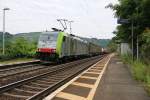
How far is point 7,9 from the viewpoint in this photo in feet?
177

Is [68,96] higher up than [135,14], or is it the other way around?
[135,14]

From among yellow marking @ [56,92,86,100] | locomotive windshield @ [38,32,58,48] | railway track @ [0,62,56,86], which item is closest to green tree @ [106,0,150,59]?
locomotive windshield @ [38,32,58,48]

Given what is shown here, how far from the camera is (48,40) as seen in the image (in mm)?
36312

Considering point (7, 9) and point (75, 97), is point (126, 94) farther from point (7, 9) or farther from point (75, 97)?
point (7, 9)

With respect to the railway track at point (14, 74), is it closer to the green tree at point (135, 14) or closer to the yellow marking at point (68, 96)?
the yellow marking at point (68, 96)

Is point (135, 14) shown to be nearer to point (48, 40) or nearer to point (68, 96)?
point (48, 40)

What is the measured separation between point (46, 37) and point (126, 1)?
27.8ft

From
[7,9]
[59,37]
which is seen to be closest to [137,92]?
[59,37]

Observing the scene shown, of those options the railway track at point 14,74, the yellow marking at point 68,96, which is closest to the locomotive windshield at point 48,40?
the railway track at point 14,74

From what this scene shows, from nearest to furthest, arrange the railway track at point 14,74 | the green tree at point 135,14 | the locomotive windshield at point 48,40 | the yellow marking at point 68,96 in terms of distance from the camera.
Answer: the yellow marking at point 68,96 < the railway track at point 14,74 < the green tree at point 135,14 < the locomotive windshield at point 48,40

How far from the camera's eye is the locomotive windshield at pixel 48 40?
36.1 meters

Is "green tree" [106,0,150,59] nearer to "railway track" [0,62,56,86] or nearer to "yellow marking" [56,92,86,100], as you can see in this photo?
"railway track" [0,62,56,86]

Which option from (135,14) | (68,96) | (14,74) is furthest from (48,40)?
(68,96)

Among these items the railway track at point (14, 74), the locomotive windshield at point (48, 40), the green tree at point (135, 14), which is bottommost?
the railway track at point (14, 74)
